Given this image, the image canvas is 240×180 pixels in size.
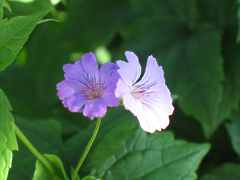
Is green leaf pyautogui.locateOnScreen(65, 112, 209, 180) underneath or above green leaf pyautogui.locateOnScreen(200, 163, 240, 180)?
above

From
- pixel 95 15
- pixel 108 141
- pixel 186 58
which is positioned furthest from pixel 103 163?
pixel 95 15

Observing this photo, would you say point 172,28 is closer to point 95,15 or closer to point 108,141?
point 95,15

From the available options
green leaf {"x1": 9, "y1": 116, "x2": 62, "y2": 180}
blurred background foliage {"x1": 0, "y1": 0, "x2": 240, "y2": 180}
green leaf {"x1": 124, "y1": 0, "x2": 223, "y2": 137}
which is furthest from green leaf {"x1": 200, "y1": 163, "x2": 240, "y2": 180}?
green leaf {"x1": 9, "y1": 116, "x2": 62, "y2": 180}

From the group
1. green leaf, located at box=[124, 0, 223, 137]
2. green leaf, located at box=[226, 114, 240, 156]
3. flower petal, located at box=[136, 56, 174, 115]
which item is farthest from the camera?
green leaf, located at box=[226, 114, 240, 156]

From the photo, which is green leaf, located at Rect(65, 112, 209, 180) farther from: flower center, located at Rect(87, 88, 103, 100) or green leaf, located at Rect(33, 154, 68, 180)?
flower center, located at Rect(87, 88, 103, 100)

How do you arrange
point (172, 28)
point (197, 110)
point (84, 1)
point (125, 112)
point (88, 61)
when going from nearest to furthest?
point (88, 61) < point (125, 112) < point (197, 110) < point (172, 28) < point (84, 1)

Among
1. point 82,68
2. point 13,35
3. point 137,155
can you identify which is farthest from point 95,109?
point 137,155

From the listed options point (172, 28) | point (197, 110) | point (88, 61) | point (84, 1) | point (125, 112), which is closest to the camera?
point (88, 61)
